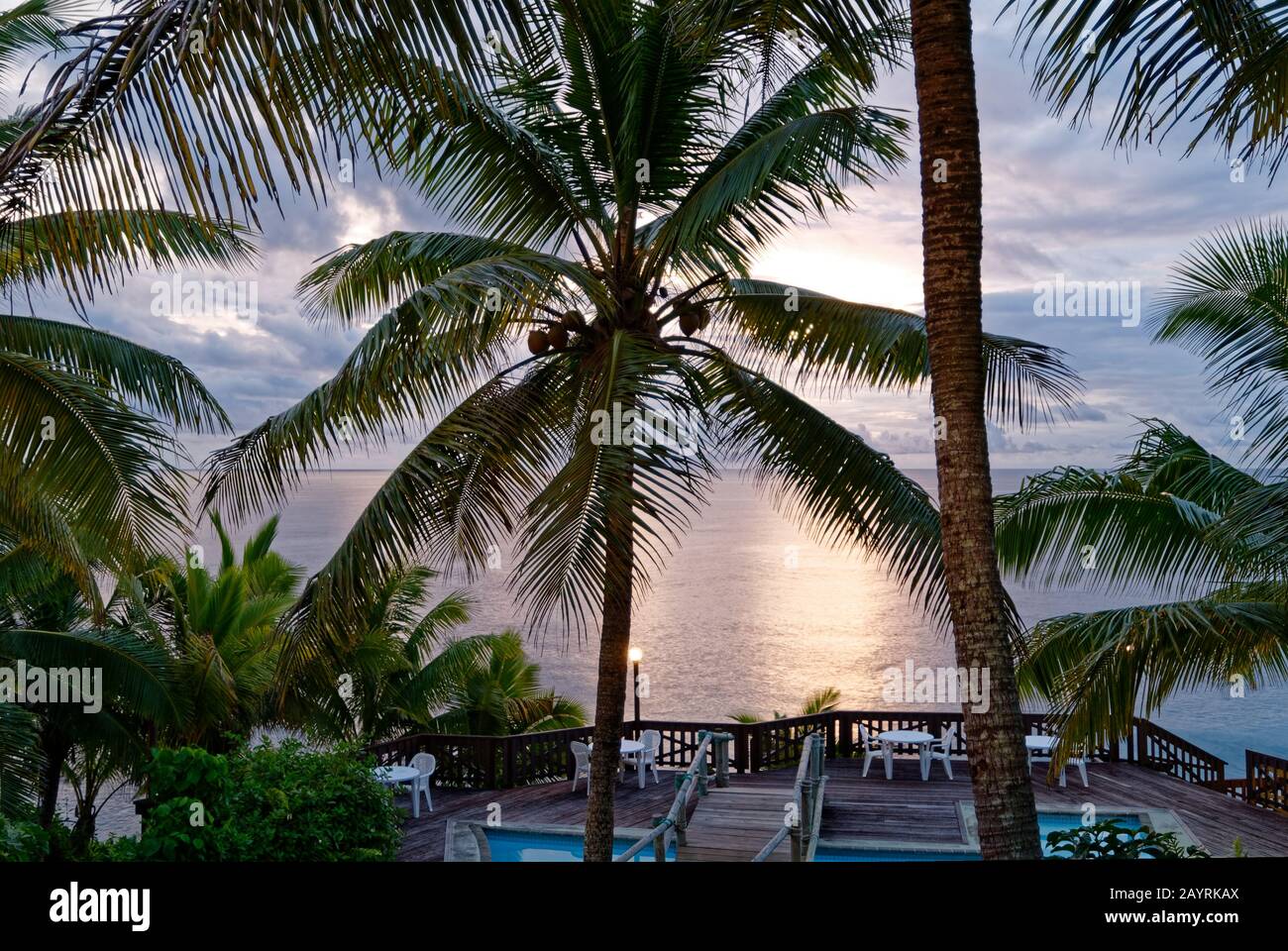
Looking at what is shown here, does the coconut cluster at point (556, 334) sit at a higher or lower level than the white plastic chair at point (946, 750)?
higher

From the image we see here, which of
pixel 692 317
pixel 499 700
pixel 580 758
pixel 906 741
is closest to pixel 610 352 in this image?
pixel 692 317

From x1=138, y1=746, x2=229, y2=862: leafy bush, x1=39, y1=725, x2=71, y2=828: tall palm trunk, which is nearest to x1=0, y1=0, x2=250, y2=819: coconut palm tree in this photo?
x1=138, y1=746, x2=229, y2=862: leafy bush

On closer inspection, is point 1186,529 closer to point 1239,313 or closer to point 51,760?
point 1239,313

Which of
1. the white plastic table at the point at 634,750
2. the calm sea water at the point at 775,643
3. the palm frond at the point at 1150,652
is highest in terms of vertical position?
the palm frond at the point at 1150,652

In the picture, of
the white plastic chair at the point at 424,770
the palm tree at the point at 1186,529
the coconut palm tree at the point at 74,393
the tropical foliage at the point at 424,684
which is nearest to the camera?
the coconut palm tree at the point at 74,393

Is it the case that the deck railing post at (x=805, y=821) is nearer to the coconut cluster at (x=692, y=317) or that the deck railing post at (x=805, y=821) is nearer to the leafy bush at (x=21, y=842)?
the coconut cluster at (x=692, y=317)

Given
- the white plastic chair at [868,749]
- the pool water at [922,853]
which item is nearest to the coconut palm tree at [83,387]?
the pool water at [922,853]

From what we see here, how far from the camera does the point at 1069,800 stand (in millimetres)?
14477

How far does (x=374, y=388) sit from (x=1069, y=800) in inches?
483

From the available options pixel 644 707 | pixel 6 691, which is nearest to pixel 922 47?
pixel 6 691

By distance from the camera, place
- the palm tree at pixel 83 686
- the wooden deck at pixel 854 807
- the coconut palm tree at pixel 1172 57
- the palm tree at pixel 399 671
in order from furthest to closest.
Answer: the palm tree at pixel 399 671
the wooden deck at pixel 854 807
the palm tree at pixel 83 686
the coconut palm tree at pixel 1172 57

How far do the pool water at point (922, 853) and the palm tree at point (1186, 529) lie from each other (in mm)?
4770

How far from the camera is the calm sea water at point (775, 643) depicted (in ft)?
191

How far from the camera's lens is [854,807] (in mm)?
14492
